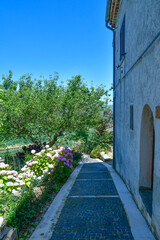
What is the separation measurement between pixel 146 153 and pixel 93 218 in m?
1.76

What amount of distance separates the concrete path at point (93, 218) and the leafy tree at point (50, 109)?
5.53 meters

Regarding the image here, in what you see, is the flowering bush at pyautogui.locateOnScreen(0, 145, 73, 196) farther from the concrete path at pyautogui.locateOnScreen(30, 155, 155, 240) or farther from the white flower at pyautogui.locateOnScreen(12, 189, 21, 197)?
the concrete path at pyautogui.locateOnScreen(30, 155, 155, 240)

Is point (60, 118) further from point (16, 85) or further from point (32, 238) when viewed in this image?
point (32, 238)

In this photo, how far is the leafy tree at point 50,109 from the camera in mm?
9398

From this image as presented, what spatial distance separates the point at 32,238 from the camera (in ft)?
9.64

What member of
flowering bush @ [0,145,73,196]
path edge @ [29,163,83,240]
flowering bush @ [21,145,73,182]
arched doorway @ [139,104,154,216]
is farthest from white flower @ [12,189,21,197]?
arched doorway @ [139,104,154,216]

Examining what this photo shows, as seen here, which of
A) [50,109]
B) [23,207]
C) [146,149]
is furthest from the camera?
[50,109]

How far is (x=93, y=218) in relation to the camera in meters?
3.53

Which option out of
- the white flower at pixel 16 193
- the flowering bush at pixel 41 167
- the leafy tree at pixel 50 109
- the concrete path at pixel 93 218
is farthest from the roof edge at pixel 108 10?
the white flower at pixel 16 193

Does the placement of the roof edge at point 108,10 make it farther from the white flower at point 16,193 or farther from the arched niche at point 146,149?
the white flower at point 16,193

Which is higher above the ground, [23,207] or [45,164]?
[45,164]

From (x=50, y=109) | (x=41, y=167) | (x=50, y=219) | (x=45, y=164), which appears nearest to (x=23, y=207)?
(x=50, y=219)

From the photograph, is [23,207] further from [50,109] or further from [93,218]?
[50,109]

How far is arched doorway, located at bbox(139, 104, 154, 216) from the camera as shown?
3635mm
